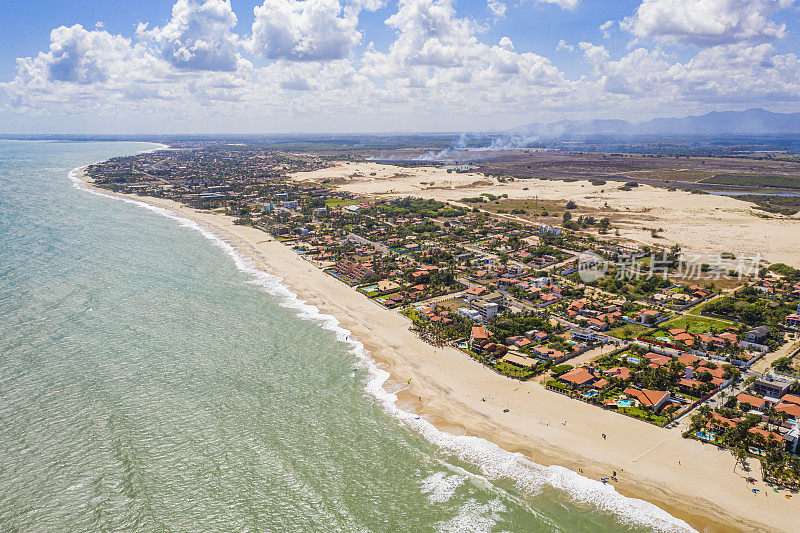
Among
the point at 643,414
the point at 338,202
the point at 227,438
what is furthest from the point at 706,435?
the point at 338,202

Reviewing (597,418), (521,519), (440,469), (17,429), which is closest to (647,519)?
(521,519)

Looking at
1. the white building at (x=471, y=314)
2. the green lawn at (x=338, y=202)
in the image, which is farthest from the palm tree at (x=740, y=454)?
the green lawn at (x=338, y=202)

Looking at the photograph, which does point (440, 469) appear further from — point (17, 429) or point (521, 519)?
point (17, 429)

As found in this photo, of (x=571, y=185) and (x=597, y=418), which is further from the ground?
(x=571, y=185)

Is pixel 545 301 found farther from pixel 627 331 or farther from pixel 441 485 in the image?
pixel 441 485

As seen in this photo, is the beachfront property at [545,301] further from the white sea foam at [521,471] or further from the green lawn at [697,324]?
the white sea foam at [521,471]
